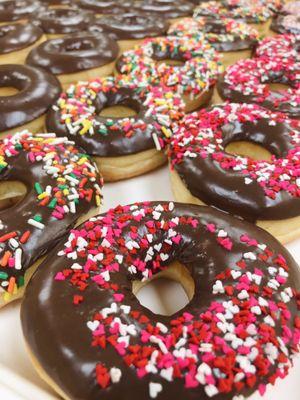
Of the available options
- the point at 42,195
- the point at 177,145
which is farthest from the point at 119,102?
the point at 42,195

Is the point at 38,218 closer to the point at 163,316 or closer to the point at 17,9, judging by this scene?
the point at 163,316

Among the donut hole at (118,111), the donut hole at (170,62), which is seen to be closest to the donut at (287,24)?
the donut hole at (170,62)

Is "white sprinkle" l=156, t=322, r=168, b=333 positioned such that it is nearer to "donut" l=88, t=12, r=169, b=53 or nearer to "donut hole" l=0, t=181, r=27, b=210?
"donut hole" l=0, t=181, r=27, b=210

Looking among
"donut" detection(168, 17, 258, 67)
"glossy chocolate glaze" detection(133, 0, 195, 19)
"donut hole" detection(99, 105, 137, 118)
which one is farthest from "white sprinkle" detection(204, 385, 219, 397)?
"glossy chocolate glaze" detection(133, 0, 195, 19)

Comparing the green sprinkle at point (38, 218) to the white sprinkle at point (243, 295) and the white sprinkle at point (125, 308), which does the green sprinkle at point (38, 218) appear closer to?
the white sprinkle at point (125, 308)

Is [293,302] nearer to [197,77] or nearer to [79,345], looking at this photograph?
[79,345]

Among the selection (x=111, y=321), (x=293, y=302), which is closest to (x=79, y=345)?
(x=111, y=321)
